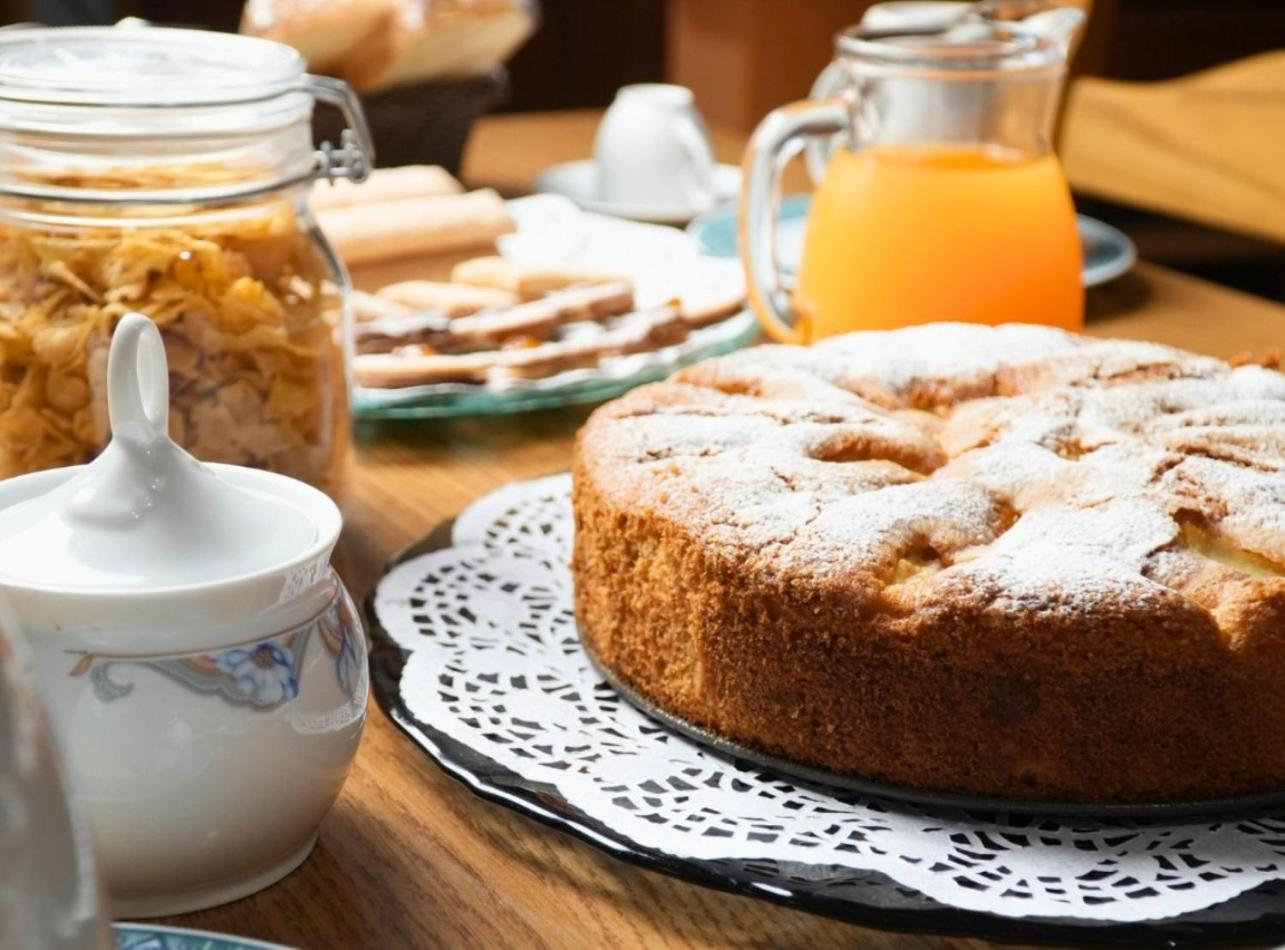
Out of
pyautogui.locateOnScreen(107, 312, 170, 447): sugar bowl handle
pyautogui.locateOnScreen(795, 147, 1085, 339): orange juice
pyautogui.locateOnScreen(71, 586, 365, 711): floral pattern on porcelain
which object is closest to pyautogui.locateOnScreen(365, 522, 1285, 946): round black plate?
pyautogui.locateOnScreen(71, 586, 365, 711): floral pattern on porcelain

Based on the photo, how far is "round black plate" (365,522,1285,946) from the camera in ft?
2.06

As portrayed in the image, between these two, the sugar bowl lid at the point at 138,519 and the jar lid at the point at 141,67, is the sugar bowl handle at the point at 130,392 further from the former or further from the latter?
the jar lid at the point at 141,67

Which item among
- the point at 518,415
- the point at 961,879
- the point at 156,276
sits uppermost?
the point at 156,276

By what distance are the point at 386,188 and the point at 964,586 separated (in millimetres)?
1105

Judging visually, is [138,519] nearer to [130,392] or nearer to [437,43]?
[130,392]

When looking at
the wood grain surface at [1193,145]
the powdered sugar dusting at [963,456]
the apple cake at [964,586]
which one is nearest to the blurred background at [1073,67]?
the wood grain surface at [1193,145]

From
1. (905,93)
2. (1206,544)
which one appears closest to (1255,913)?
(1206,544)

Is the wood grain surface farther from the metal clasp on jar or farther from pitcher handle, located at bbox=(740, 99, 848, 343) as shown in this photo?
the metal clasp on jar

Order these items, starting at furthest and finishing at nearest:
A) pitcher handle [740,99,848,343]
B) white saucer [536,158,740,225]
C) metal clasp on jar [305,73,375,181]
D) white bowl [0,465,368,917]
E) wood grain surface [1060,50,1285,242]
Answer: wood grain surface [1060,50,1285,242]
white saucer [536,158,740,225]
pitcher handle [740,99,848,343]
metal clasp on jar [305,73,375,181]
white bowl [0,465,368,917]

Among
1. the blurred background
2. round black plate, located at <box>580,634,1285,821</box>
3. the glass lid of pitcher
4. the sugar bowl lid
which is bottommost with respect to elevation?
the blurred background

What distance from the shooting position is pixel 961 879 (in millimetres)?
670

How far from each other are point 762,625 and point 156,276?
0.44m

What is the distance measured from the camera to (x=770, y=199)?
137 centimetres

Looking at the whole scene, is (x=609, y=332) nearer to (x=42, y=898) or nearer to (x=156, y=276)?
(x=156, y=276)
